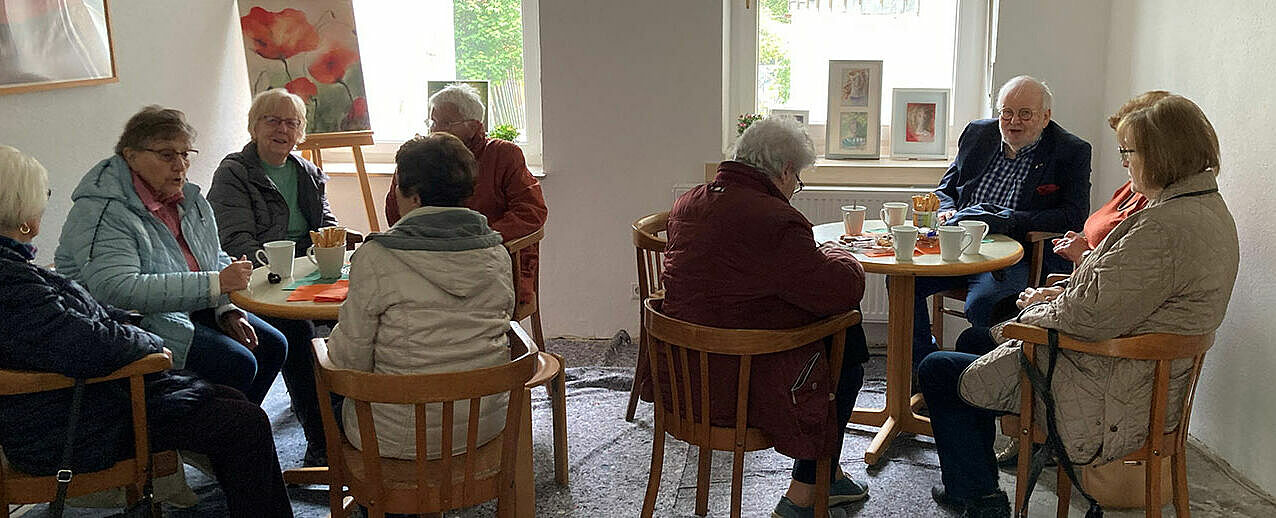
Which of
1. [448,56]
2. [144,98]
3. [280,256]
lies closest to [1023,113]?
[280,256]

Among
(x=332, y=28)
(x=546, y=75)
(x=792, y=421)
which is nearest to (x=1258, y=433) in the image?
(x=792, y=421)

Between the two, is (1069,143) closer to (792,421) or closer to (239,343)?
(792,421)

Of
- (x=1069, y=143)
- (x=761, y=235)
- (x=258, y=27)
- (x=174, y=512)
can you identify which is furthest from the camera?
(x=258, y=27)

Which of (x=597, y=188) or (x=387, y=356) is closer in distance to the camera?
(x=387, y=356)

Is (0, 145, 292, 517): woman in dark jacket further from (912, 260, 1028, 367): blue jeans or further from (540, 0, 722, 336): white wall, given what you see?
(540, 0, 722, 336): white wall

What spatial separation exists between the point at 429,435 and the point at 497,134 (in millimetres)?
2602

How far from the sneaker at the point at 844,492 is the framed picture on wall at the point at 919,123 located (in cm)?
204

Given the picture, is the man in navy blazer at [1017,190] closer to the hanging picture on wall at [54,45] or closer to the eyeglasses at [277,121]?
the eyeglasses at [277,121]

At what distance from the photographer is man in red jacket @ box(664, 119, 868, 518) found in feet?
8.26

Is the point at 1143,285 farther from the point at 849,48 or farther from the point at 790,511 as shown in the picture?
the point at 849,48

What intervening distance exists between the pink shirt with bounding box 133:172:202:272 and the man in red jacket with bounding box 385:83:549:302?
0.85 metres

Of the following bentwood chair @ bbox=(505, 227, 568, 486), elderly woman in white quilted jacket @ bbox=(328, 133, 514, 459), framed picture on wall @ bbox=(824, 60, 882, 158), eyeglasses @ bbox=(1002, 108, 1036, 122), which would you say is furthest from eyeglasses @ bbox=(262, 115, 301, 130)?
eyeglasses @ bbox=(1002, 108, 1036, 122)

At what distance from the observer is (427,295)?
225 centimetres

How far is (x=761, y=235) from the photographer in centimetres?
250
